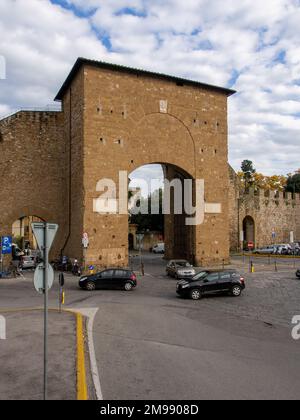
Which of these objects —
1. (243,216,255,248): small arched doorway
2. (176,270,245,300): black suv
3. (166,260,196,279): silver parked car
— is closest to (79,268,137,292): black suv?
(176,270,245,300): black suv

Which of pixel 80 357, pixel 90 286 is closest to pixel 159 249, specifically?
pixel 90 286

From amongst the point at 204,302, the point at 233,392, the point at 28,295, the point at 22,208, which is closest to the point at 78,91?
the point at 22,208

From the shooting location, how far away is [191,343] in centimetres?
1033

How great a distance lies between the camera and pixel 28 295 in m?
18.5

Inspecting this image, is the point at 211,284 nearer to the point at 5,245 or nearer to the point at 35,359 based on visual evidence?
the point at 35,359

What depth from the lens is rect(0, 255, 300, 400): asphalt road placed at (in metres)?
7.17

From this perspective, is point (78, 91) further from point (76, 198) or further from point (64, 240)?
point (64, 240)

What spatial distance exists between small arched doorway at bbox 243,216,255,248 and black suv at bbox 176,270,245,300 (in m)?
33.3

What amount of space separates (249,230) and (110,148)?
2956 centimetres

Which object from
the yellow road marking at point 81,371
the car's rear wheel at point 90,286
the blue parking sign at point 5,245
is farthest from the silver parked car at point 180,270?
the yellow road marking at point 81,371

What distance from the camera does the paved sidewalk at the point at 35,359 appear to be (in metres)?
6.80

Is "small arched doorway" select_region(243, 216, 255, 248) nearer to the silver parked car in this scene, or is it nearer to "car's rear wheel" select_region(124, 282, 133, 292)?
the silver parked car

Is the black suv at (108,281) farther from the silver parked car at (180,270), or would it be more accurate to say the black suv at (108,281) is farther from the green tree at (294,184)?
the green tree at (294,184)

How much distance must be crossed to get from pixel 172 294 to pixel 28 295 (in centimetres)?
674
